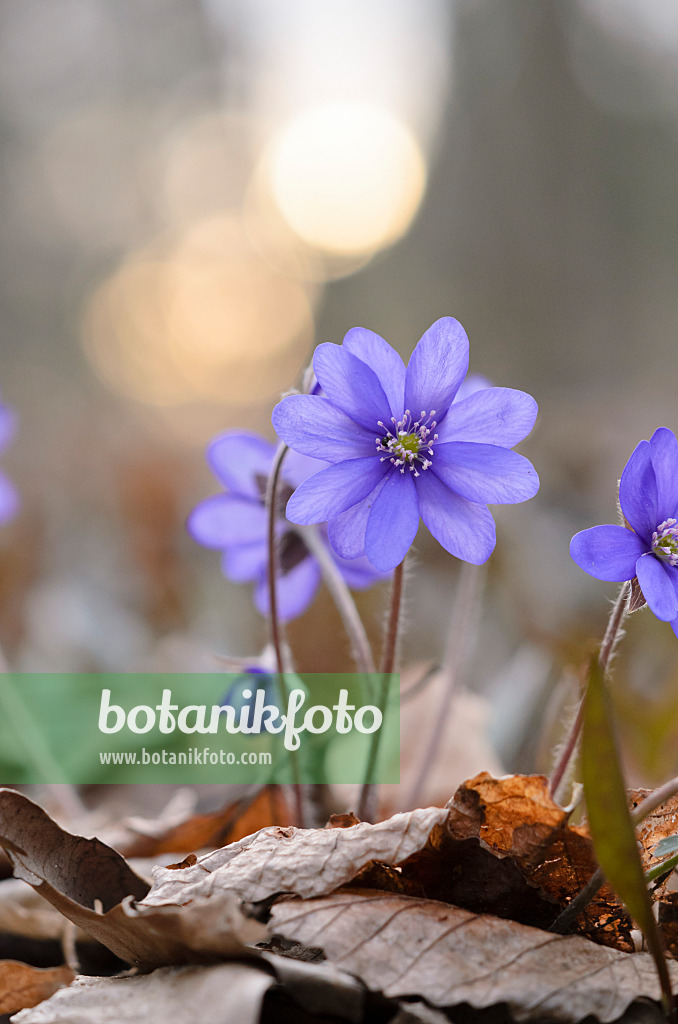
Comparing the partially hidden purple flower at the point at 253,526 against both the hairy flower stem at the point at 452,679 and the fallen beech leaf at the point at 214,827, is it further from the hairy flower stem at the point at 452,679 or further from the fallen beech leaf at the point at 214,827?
the fallen beech leaf at the point at 214,827

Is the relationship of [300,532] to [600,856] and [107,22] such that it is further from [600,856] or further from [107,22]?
[107,22]

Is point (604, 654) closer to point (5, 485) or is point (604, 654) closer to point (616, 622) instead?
point (616, 622)

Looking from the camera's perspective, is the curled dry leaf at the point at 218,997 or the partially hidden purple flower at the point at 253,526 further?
the partially hidden purple flower at the point at 253,526

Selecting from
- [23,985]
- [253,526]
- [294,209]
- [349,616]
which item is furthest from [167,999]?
[294,209]

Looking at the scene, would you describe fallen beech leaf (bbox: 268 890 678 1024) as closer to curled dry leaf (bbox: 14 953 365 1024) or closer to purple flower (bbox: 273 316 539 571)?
curled dry leaf (bbox: 14 953 365 1024)

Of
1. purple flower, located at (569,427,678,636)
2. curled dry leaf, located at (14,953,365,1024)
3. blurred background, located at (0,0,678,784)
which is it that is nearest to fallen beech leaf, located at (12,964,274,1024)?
curled dry leaf, located at (14,953,365,1024)

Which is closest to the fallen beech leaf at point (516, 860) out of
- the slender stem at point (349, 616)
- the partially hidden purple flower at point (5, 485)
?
the slender stem at point (349, 616)
